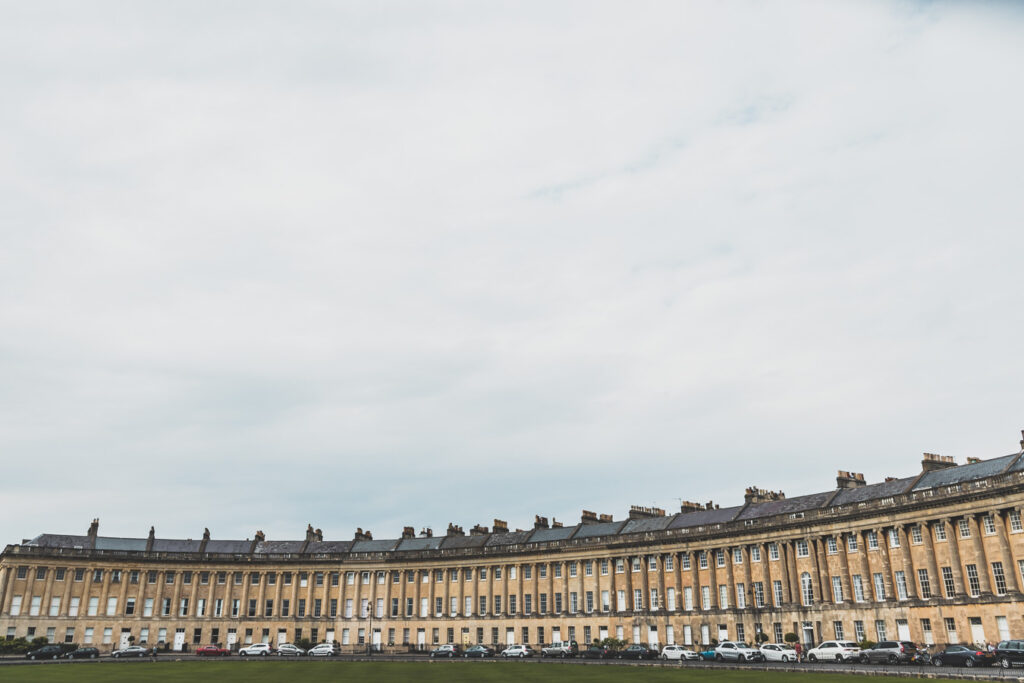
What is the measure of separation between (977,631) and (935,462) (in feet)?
47.0

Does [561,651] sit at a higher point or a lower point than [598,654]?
higher

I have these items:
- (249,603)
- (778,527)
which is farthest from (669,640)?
(249,603)

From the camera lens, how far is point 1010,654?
41969mm

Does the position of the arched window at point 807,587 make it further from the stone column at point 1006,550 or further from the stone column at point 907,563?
the stone column at point 1006,550

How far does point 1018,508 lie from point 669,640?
33.5 m

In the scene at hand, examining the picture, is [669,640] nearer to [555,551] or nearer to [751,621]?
[751,621]

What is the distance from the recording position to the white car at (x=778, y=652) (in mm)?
54469

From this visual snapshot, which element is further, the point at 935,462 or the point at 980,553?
the point at 935,462

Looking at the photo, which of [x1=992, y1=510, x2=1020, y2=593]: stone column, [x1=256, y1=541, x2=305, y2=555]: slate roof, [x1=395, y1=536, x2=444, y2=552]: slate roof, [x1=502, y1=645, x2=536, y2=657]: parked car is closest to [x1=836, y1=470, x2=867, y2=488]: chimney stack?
[x1=992, y1=510, x2=1020, y2=593]: stone column

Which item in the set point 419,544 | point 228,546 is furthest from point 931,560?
point 228,546

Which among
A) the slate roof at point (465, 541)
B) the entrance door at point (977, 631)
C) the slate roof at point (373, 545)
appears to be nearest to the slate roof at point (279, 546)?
the slate roof at point (373, 545)

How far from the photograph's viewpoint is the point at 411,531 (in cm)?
10644

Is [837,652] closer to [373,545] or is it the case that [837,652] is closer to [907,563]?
[907,563]

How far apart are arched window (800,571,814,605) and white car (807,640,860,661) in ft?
47.2
